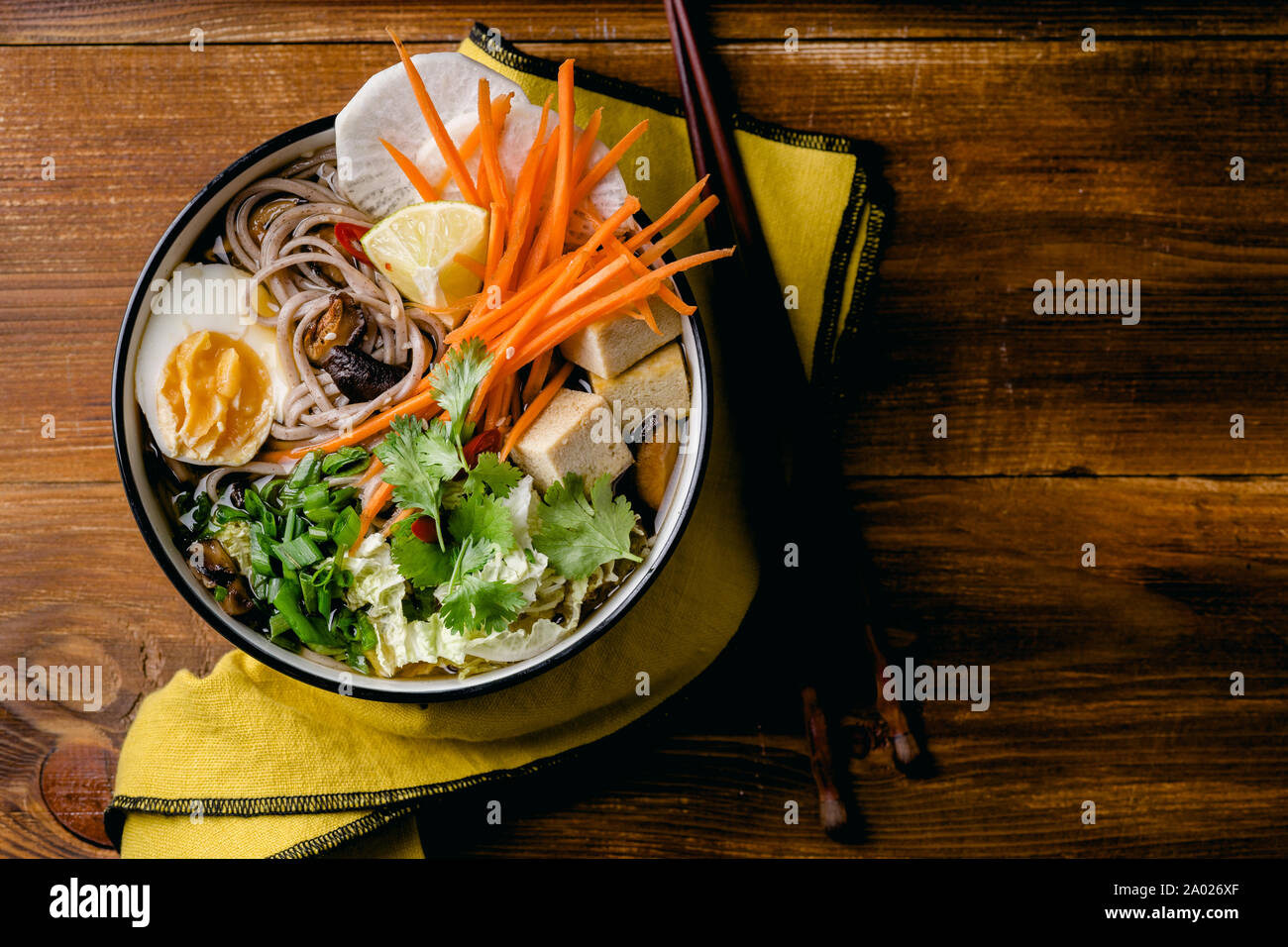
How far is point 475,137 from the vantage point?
1.58m

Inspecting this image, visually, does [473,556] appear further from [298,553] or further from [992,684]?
[992,684]

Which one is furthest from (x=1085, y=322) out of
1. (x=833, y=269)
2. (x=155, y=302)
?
(x=155, y=302)

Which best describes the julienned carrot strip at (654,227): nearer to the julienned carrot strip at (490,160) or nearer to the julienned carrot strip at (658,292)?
the julienned carrot strip at (658,292)

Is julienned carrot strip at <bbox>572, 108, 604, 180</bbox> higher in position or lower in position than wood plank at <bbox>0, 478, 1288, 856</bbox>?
higher

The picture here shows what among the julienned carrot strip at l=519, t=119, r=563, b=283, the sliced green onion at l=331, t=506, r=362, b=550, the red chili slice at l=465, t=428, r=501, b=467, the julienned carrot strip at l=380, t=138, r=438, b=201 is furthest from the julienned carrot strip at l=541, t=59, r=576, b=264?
the sliced green onion at l=331, t=506, r=362, b=550

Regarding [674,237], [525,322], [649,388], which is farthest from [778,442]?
[525,322]

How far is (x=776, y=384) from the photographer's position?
1.84 m

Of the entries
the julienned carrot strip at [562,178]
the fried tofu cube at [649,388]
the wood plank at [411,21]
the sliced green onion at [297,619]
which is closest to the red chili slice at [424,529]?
the sliced green onion at [297,619]

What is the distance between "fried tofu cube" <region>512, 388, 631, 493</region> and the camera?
5.00ft

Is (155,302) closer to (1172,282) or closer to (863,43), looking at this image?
(863,43)

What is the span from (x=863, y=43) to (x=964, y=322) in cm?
67

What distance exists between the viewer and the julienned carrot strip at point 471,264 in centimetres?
154

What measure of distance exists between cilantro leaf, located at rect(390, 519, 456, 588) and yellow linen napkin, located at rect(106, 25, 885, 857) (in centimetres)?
41

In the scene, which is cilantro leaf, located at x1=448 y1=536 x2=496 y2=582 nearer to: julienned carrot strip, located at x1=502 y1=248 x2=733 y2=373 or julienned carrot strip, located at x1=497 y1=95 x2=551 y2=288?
julienned carrot strip, located at x1=502 y1=248 x2=733 y2=373
